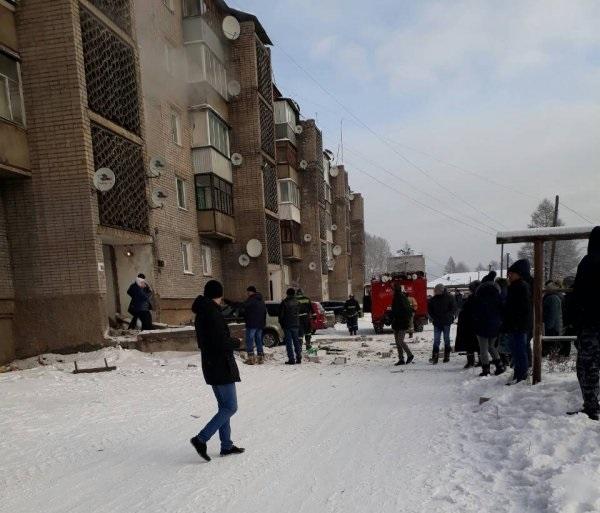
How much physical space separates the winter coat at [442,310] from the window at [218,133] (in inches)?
485

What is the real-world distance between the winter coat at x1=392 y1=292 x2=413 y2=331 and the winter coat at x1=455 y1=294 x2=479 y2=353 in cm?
121

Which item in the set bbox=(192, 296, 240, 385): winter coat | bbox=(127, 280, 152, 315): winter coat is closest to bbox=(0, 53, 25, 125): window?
bbox=(127, 280, 152, 315): winter coat

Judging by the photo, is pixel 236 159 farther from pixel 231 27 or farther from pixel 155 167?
pixel 155 167

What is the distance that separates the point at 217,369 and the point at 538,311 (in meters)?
4.31

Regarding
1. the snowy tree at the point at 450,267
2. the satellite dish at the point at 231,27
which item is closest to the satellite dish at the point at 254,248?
the satellite dish at the point at 231,27

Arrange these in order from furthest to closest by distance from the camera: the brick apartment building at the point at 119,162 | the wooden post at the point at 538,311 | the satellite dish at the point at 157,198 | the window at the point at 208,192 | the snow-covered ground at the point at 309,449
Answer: the window at the point at 208,192 < the satellite dish at the point at 157,198 < the brick apartment building at the point at 119,162 < the wooden post at the point at 538,311 < the snow-covered ground at the point at 309,449

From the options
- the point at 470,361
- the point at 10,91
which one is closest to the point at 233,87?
the point at 10,91

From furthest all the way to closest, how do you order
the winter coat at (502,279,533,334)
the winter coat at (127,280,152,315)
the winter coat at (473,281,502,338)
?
the winter coat at (127,280,152,315), the winter coat at (473,281,502,338), the winter coat at (502,279,533,334)

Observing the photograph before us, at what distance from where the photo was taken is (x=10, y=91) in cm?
996

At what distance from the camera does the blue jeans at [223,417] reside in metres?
4.05

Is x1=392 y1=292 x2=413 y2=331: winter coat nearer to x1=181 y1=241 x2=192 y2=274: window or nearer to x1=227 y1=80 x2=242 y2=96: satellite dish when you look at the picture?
x1=181 y1=241 x2=192 y2=274: window

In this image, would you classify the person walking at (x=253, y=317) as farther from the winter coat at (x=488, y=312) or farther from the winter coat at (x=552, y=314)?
A: the winter coat at (x=552, y=314)

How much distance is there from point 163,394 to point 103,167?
255 inches

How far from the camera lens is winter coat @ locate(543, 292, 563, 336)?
745cm
